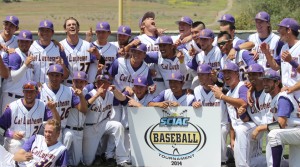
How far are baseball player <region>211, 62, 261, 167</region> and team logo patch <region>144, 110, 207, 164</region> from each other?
1.54ft

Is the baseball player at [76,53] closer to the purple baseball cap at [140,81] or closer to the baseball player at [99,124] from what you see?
the baseball player at [99,124]

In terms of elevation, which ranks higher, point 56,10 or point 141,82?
point 56,10

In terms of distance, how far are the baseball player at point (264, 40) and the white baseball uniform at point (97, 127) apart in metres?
2.26

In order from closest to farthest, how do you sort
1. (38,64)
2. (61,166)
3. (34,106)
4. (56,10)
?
(61,166) → (34,106) → (38,64) → (56,10)

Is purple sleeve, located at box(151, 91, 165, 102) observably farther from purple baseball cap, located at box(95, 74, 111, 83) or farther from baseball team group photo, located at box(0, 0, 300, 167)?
purple baseball cap, located at box(95, 74, 111, 83)

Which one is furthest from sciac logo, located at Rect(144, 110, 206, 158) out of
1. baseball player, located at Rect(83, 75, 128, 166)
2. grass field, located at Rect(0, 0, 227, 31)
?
grass field, located at Rect(0, 0, 227, 31)

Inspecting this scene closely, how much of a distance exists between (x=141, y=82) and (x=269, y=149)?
215 cm

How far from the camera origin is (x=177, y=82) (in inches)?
352

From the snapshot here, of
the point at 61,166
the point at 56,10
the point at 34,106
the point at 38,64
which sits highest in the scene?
the point at 56,10

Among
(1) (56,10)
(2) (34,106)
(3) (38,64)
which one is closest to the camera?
(2) (34,106)

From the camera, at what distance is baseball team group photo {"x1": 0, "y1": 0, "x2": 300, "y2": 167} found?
813 centimetres

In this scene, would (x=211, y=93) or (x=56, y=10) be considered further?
(x=56, y=10)

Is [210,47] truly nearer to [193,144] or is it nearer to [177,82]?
[177,82]

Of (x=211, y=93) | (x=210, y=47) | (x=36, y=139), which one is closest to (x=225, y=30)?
(x=210, y=47)
